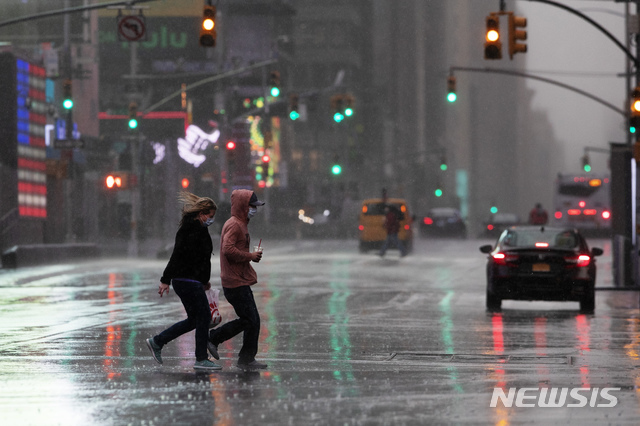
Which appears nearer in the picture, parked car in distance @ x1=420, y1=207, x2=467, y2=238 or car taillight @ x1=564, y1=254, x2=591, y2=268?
car taillight @ x1=564, y1=254, x2=591, y2=268

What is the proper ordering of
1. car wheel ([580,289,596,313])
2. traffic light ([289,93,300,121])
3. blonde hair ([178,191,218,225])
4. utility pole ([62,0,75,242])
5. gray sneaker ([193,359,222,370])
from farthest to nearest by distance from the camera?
1. traffic light ([289,93,300,121])
2. utility pole ([62,0,75,242])
3. car wheel ([580,289,596,313])
4. blonde hair ([178,191,218,225])
5. gray sneaker ([193,359,222,370])

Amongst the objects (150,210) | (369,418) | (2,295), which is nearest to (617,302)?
(2,295)

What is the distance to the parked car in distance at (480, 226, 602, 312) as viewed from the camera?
19.7 metres

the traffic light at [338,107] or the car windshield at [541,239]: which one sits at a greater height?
the traffic light at [338,107]

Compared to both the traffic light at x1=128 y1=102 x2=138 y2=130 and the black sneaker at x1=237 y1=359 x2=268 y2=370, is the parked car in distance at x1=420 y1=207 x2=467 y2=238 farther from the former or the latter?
the black sneaker at x1=237 y1=359 x2=268 y2=370

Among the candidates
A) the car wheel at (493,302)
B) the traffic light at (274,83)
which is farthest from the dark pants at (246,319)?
the traffic light at (274,83)

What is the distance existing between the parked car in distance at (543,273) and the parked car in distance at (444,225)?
51408 millimetres

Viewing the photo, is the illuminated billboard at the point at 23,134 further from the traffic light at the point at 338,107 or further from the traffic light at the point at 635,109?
the traffic light at the point at 635,109

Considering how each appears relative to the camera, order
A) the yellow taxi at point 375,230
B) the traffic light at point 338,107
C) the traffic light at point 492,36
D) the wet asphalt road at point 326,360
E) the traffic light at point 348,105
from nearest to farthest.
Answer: the wet asphalt road at point 326,360
the traffic light at point 492,36
the traffic light at point 348,105
the traffic light at point 338,107
the yellow taxi at point 375,230

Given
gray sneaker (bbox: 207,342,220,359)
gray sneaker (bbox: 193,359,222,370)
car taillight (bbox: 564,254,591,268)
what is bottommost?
gray sneaker (bbox: 193,359,222,370)

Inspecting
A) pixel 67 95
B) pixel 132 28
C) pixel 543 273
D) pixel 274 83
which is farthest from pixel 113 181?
pixel 543 273

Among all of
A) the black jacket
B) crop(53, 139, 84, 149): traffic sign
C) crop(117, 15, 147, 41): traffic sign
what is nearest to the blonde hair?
the black jacket

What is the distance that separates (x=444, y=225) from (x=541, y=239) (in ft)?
169

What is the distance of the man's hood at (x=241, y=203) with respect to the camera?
1185 cm
